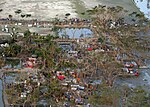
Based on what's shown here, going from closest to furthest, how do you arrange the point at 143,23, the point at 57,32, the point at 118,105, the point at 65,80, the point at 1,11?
the point at 118,105 < the point at 65,80 < the point at 57,32 < the point at 143,23 < the point at 1,11

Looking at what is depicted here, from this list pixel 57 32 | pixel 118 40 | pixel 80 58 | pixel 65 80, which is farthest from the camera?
pixel 57 32

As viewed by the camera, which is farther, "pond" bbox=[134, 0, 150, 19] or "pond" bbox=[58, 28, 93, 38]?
"pond" bbox=[134, 0, 150, 19]

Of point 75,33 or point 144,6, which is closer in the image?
point 75,33

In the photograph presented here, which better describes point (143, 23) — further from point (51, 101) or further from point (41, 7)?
point (51, 101)

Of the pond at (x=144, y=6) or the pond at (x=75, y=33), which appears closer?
the pond at (x=75, y=33)

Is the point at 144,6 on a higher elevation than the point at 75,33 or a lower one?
lower

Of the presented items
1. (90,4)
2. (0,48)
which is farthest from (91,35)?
(90,4)

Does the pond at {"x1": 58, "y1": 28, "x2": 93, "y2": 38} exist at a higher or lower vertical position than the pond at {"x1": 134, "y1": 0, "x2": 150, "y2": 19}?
higher

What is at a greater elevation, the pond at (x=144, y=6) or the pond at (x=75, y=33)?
the pond at (x=75, y=33)
